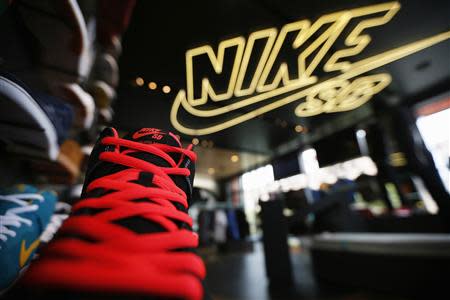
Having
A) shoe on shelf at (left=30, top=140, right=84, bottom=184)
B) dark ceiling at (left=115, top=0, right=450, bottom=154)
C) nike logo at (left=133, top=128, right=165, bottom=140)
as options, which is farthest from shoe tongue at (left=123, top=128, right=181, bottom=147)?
dark ceiling at (left=115, top=0, right=450, bottom=154)

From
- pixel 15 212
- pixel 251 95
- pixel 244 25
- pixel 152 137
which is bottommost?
pixel 15 212

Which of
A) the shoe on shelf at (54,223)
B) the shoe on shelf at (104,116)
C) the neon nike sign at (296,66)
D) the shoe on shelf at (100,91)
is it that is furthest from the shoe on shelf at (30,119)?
the shoe on shelf at (104,116)

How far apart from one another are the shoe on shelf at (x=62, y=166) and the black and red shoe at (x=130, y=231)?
54cm

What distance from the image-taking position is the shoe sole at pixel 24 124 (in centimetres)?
39

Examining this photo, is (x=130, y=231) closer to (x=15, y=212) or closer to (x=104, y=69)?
(x=15, y=212)

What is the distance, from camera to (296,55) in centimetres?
178

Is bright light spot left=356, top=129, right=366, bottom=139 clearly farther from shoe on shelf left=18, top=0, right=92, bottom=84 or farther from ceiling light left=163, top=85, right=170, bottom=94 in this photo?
shoe on shelf left=18, top=0, right=92, bottom=84

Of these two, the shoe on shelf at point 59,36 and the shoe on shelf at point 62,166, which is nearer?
the shoe on shelf at point 59,36

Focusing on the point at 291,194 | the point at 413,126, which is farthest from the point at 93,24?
the point at 413,126

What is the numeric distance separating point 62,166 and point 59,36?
1.63 ft

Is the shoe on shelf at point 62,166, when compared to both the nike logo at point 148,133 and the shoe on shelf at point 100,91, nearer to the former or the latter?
the shoe on shelf at point 100,91

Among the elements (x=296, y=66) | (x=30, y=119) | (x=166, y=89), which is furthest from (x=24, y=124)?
(x=296, y=66)

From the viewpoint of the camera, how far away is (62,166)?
0.85m

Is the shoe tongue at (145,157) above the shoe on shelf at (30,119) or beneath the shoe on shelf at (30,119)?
beneath
